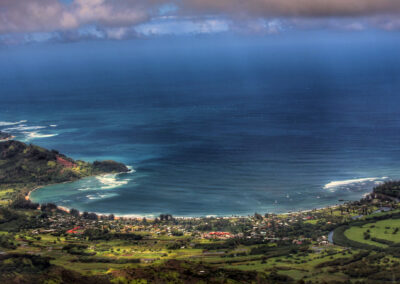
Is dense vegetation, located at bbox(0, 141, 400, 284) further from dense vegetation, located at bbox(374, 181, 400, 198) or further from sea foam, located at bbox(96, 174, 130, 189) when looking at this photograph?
sea foam, located at bbox(96, 174, 130, 189)

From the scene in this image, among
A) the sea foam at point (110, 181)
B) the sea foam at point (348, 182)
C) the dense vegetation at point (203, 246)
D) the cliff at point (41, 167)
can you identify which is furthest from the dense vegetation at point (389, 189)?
the cliff at point (41, 167)

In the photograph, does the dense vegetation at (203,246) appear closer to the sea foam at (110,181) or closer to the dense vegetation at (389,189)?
the dense vegetation at (389,189)

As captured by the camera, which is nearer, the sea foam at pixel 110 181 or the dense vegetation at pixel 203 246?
the dense vegetation at pixel 203 246

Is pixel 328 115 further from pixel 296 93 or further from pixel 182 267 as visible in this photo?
pixel 182 267

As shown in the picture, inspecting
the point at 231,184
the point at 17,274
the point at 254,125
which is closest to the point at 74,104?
the point at 254,125

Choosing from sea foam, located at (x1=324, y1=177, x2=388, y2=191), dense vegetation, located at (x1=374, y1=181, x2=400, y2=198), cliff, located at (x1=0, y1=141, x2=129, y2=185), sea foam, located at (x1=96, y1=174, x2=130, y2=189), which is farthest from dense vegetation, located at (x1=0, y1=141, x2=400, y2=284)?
sea foam, located at (x1=96, y1=174, x2=130, y2=189)

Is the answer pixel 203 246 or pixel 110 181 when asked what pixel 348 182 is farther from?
pixel 110 181

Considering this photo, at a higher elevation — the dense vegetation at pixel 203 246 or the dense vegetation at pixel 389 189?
the dense vegetation at pixel 389 189

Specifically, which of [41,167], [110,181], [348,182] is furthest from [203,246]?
[41,167]

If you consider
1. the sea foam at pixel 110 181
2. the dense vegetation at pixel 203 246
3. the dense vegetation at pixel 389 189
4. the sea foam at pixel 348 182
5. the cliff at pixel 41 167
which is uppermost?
the cliff at pixel 41 167

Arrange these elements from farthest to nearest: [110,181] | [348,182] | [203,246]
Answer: [110,181] < [348,182] < [203,246]

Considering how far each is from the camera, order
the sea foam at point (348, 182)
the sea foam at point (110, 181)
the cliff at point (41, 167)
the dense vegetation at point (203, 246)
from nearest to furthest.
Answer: the dense vegetation at point (203, 246) → the sea foam at point (348, 182) → the sea foam at point (110, 181) → the cliff at point (41, 167)
